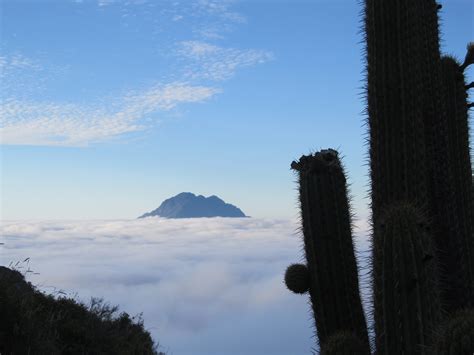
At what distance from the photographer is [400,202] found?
22.2 ft

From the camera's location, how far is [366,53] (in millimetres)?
7984

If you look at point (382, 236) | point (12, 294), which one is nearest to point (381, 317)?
point (382, 236)

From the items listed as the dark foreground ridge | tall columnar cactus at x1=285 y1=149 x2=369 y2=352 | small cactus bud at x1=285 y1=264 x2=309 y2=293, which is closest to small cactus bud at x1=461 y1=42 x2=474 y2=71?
tall columnar cactus at x1=285 y1=149 x2=369 y2=352

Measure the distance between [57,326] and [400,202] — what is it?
6.75m

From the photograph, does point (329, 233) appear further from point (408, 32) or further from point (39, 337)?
point (39, 337)

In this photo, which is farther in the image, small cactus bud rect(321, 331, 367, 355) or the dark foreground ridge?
the dark foreground ridge

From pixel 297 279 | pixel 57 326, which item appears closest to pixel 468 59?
pixel 297 279

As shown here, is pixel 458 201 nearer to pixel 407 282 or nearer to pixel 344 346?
pixel 407 282

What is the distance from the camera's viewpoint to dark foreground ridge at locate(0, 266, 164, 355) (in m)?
8.07

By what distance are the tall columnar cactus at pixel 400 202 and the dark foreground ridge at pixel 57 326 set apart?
3.71 m

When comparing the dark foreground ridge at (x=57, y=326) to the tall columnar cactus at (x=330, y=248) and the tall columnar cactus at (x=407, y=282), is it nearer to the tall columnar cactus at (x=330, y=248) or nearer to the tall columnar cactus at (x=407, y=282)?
the tall columnar cactus at (x=330, y=248)

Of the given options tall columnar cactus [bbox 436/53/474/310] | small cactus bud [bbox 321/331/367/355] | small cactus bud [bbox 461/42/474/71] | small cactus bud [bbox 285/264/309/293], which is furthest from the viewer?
small cactus bud [bbox 461/42/474/71]

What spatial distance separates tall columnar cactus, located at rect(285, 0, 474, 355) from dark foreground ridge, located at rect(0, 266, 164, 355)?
3.71 m

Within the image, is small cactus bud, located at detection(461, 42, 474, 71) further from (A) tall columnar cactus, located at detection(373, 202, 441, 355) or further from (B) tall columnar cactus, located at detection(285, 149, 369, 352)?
(A) tall columnar cactus, located at detection(373, 202, 441, 355)
